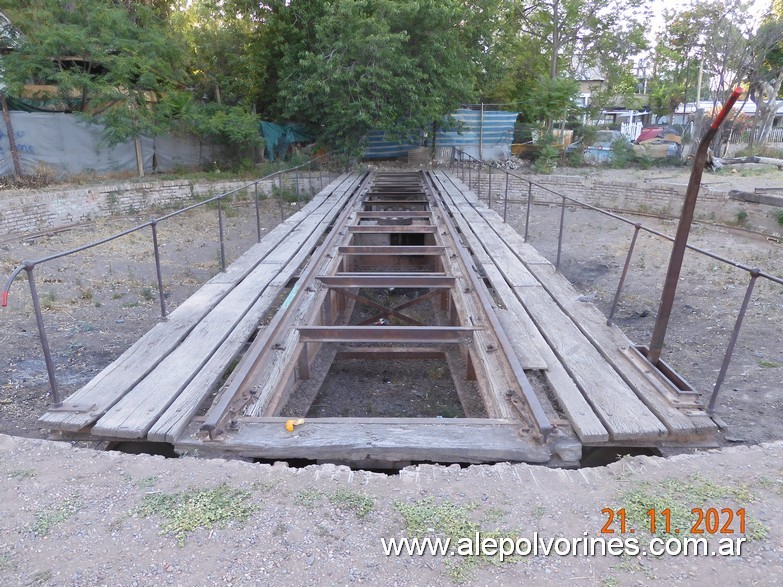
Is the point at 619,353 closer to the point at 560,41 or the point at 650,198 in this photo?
the point at 650,198

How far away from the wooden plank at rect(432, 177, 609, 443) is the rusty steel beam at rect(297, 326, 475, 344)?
47 cm

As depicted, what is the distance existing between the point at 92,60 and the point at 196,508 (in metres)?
13.0

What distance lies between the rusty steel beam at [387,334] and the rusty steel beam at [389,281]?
1.22 meters

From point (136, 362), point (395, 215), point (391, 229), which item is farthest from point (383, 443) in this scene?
point (395, 215)

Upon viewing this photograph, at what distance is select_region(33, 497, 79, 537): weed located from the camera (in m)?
2.16

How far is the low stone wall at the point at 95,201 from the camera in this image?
9469mm

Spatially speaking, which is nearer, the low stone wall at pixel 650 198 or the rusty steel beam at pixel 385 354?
the rusty steel beam at pixel 385 354

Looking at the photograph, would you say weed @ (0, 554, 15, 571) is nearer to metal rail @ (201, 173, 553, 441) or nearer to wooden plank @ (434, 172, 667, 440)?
metal rail @ (201, 173, 553, 441)

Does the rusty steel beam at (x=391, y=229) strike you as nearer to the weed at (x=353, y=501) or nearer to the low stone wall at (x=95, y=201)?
the weed at (x=353, y=501)

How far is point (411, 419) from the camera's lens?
3020 mm

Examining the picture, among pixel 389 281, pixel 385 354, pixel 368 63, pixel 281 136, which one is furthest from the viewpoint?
pixel 281 136

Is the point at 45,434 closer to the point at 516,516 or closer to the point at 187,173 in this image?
the point at 516,516

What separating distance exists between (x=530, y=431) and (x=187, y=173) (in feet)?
45.8

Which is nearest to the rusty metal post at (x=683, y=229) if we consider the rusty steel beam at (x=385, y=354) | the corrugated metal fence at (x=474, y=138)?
the rusty steel beam at (x=385, y=354)
